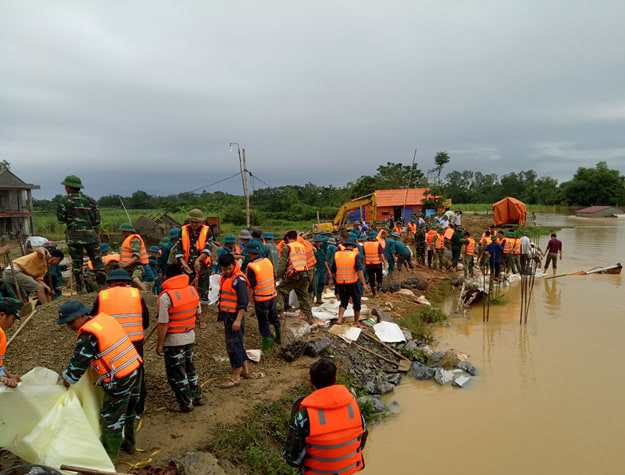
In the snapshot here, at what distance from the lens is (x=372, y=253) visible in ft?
34.1

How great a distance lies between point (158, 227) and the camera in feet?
69.2

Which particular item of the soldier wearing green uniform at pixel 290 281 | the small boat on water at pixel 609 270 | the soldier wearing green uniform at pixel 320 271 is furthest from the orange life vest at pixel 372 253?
the small boat on water at pixel 609 270

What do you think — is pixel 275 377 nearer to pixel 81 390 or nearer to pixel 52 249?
pixel 81 390

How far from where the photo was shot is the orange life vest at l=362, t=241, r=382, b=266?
1034 centimetres

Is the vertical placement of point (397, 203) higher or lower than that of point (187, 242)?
higher

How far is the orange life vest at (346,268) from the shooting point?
7.77 m

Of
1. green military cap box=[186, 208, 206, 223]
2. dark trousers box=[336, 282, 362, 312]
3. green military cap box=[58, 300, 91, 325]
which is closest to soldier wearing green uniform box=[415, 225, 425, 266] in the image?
dark trousers box=[336, 282, 362, 312]

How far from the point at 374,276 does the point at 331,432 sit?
Result: 332 inches

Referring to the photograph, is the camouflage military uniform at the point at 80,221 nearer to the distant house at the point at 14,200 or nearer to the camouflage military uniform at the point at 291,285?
the camouflage military uniform at the point at 291,285

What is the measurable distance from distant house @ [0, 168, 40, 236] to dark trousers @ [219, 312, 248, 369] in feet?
71.1

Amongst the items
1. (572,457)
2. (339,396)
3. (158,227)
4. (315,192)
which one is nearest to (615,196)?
(315,192)

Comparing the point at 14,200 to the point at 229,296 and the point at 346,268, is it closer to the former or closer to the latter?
the point at 346,268

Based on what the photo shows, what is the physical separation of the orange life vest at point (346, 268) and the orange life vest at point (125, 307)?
4398 mm

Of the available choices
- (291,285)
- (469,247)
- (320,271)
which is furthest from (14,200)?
(469,247)
